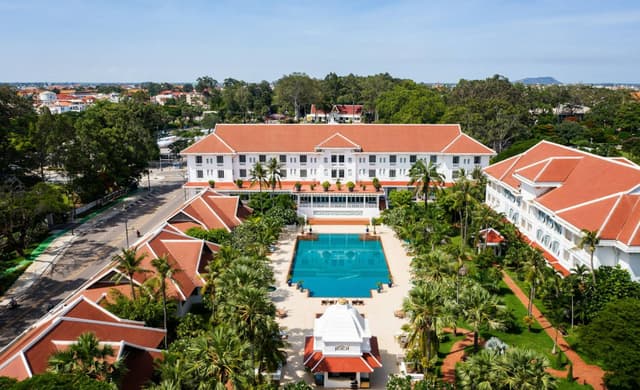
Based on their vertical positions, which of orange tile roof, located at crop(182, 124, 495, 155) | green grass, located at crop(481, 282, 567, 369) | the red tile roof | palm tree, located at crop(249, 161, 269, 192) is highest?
orange tile roof, located at crop(182, 124, 495, 155)

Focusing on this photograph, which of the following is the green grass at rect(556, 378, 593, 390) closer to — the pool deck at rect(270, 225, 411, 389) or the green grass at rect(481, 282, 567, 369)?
the green grass at rect(481, 282, 567, 369)

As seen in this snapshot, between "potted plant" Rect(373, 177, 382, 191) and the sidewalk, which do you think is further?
"potted plant" Rect(373, 177, 382, 191)

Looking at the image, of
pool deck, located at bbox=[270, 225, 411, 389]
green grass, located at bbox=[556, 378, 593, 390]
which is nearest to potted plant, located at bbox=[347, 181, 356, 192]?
pool deck, located at bbox=[270, 225, 411, 389]

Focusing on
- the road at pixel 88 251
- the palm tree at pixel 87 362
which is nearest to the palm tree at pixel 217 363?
the palm tree at pixel 87 362

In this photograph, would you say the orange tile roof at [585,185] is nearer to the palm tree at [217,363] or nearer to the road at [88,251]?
the palm tree at [217,363]

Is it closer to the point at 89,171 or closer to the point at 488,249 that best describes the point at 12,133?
the point at 89,171

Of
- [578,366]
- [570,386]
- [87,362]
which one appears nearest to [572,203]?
[578,366]

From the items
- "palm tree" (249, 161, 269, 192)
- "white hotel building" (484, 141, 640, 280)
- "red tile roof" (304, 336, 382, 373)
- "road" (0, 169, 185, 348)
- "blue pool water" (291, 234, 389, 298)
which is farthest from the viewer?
"palm tree" (249, 161, 269, 192)
